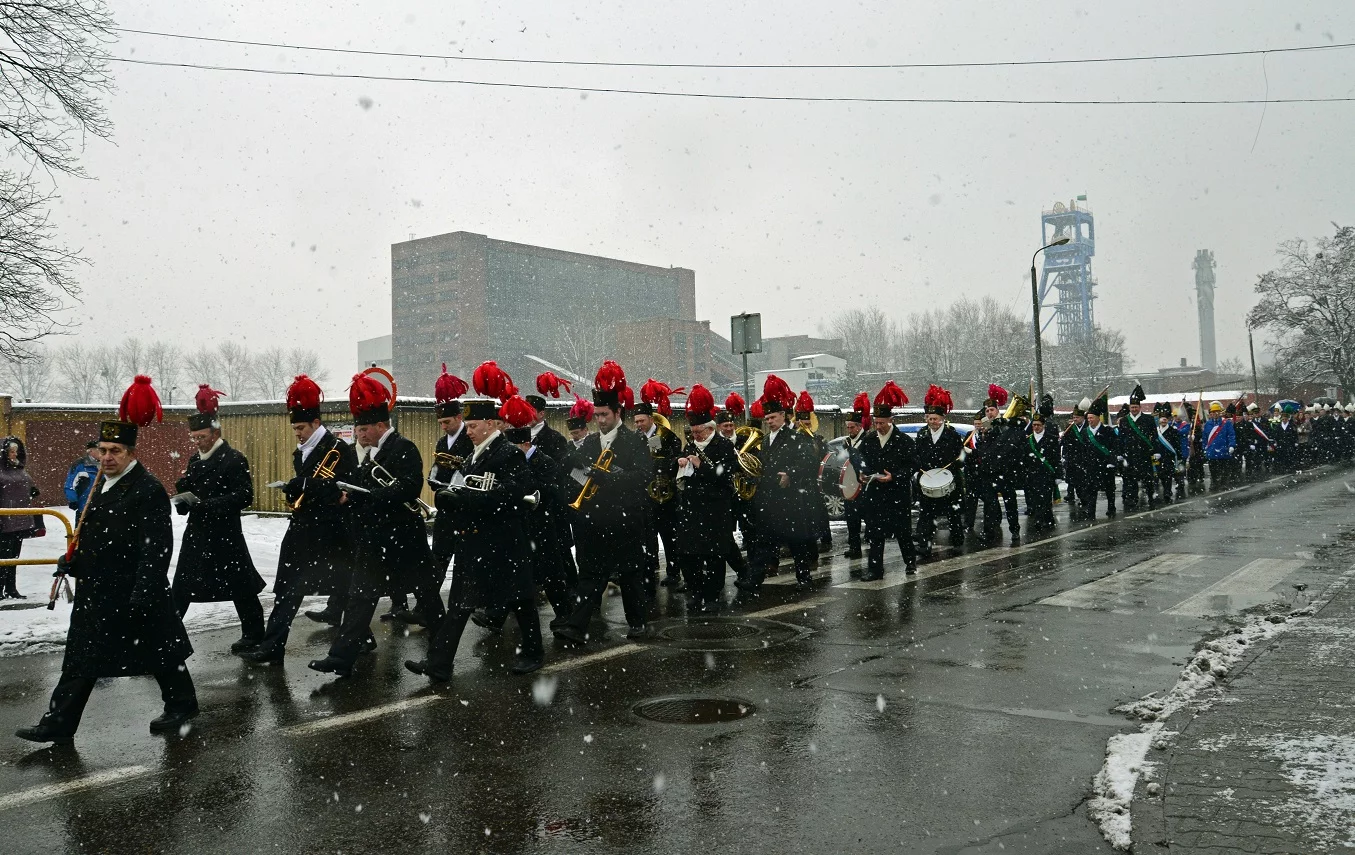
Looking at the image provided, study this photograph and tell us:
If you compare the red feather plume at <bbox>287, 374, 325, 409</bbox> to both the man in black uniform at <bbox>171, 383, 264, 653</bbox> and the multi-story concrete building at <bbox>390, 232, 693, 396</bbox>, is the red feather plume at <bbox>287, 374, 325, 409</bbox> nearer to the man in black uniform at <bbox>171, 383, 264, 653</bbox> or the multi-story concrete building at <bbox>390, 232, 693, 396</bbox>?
the man in black uniform at <bbox>171, 383, 264, 653</bbox>

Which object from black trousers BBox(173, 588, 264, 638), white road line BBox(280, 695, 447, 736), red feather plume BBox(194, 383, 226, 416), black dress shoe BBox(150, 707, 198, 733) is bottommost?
white road line BBox(280, 695, 447, 736)

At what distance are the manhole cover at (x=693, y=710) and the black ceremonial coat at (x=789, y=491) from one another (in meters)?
4.60

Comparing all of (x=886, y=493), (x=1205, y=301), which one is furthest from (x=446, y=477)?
(x=1205, y=301)

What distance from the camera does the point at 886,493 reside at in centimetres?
1089

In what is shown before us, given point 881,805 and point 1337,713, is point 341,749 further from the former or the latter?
point 1337,713

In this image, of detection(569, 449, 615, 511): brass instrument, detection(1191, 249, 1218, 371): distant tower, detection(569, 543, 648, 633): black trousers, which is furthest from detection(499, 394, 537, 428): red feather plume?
detection(1191, 249, 1218, 371): distant tower

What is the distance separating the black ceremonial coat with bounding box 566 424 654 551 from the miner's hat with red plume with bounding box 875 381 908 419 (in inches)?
147

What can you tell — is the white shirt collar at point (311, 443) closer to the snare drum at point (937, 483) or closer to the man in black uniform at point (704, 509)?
the man in black uniform at point (704, 509)

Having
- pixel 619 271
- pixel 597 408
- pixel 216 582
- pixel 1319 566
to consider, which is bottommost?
pixel 1319 566

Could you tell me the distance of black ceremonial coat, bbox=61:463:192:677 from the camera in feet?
18.0

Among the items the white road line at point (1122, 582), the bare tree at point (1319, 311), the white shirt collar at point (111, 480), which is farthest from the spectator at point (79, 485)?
the bare tree at point (1319, 311)

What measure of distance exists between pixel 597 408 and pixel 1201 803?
501 centimetres

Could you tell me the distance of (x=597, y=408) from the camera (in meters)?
8.13

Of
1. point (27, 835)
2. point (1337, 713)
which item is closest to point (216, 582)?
point (27, 835)
